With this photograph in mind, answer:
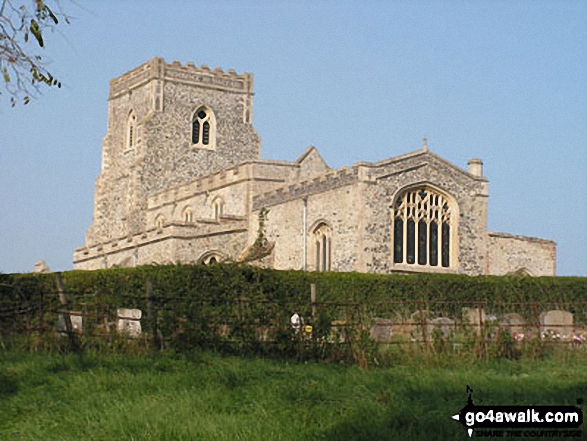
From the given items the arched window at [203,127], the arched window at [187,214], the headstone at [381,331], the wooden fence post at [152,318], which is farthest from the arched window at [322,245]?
the arched window at [203,127]

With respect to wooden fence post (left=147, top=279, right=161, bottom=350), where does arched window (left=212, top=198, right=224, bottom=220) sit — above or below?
above

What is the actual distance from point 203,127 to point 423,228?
21.1m

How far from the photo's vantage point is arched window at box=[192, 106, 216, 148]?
5038 cm

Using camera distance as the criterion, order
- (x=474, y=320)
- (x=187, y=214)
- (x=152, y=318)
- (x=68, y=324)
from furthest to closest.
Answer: (x=187, y=214)
(x=474, y=320)
(x=152, y=318)
(x=68, y=324)

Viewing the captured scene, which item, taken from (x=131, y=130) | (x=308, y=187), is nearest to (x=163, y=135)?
(x=131, y=130)

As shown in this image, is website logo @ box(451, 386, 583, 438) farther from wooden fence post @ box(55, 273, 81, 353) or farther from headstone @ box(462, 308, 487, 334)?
wooden fence post @ box(55, 273, 81, 353)

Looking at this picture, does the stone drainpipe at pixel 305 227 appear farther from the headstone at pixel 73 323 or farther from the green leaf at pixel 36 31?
the green leaf at pixel 36 31

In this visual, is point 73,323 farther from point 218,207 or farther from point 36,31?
point 218,207

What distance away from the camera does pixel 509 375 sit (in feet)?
42.5

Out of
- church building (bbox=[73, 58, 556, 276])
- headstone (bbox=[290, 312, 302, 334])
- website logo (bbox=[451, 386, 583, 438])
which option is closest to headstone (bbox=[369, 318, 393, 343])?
headstone (bbox=[290, 312, 302, 334])

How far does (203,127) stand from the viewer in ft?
167

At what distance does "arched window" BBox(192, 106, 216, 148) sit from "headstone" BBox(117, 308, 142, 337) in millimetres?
34170

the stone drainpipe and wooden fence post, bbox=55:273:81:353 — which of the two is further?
the stone drainpipe

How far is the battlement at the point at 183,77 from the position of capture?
49.5 metres
